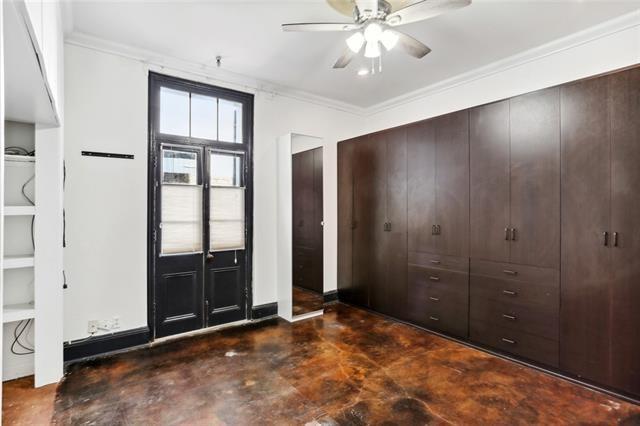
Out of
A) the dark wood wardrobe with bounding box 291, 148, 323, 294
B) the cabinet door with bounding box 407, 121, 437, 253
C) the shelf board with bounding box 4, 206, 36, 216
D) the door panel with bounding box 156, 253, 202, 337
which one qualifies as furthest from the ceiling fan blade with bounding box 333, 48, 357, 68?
the shelf board with bounding box 4, 206, 36, 216

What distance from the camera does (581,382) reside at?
9.00 feet

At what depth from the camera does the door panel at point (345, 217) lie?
4.93 metres

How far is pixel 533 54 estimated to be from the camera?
350 centimetres


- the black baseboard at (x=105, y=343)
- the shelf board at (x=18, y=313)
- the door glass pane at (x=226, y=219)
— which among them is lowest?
the black baseboard at (x=105, y=343)

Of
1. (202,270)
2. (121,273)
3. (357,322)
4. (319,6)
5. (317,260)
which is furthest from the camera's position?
(317,260)

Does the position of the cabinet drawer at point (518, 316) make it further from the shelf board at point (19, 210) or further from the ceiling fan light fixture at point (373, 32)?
the shelf board at point (19, 210)

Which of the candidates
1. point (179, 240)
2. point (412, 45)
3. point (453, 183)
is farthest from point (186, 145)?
point (453, 183)

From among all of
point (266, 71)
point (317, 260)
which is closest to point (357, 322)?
point (317, 260)

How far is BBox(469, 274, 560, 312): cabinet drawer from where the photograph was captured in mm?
2916

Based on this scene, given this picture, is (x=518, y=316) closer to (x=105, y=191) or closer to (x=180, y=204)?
(x=180, y=204)

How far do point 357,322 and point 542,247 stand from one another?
2.21 metres

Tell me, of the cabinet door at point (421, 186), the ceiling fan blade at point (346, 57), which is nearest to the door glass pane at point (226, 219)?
the ceiling fan blade at point (346, 57)

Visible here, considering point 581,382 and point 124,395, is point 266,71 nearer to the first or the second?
point 124,395

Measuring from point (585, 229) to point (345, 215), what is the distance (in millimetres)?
2902
